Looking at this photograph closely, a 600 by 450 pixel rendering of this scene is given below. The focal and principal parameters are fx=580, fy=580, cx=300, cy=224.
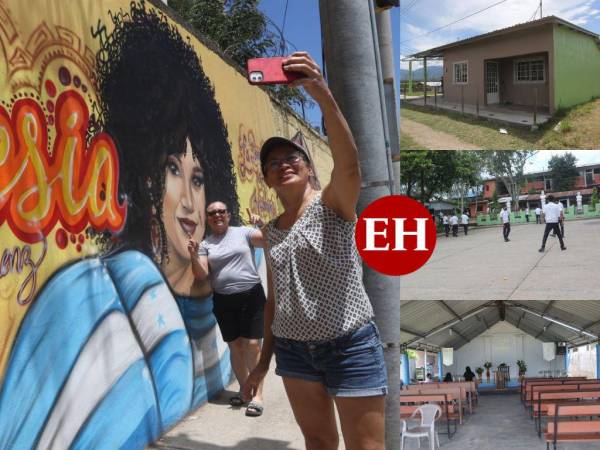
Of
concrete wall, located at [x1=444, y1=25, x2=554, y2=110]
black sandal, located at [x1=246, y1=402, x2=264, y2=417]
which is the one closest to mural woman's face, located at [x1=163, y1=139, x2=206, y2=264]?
black sandal, located at [x1=246, y1=402, x2=264, y2=417]

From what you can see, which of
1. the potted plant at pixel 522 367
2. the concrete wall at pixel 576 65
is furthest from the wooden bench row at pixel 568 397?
the potted plant at pixel 522 367

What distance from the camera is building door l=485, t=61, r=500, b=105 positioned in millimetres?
10716

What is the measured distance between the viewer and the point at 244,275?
4.38 meters

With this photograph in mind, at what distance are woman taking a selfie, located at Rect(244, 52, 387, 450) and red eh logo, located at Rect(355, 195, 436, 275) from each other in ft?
1.01

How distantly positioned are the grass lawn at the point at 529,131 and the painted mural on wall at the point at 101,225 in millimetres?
4781

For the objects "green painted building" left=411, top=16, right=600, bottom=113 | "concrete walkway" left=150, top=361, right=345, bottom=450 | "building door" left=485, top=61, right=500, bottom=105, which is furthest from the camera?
"building door" left=485, top=61, right=500, bottom=105

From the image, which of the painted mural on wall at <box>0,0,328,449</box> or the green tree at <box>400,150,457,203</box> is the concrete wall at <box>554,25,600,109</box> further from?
the painted mural on wall at <box>0,0,328,449</box>

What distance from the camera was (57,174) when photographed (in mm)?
2721

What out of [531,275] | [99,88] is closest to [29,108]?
[99,88]

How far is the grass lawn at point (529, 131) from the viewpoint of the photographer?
8578mm

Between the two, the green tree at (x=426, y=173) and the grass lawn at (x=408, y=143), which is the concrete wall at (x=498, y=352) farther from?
the grass lawn at (x=408, y=143)

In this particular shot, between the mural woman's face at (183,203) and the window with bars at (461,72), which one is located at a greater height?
the window with bars at (461,72)

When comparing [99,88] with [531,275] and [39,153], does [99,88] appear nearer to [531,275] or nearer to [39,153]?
[39,153]

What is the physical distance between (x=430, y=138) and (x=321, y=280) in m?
6.40
